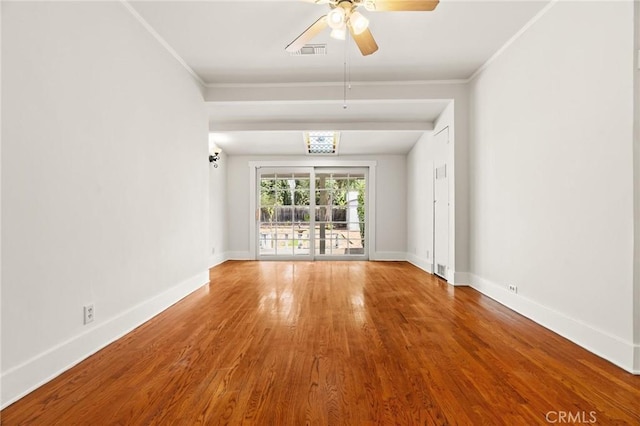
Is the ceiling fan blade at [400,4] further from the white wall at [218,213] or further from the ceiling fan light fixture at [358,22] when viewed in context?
the white wall at [218,213]

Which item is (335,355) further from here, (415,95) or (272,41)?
(415,95)

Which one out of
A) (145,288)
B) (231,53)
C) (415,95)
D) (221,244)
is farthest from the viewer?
(221,244)

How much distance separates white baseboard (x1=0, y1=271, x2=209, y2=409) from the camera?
162cm

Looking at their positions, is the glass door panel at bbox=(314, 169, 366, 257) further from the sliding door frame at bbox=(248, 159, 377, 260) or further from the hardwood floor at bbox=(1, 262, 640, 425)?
the hardwood floor at bbox=(1, 262, 640, 425)

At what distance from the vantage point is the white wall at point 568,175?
203 centimetres

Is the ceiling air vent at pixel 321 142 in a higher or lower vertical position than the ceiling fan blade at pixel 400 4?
lower

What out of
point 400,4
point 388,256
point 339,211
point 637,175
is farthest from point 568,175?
point 339,211

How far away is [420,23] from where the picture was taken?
2887 mm

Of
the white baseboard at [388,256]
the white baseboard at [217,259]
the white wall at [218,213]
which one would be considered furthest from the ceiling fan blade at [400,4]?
the white baseboard at [388,256]

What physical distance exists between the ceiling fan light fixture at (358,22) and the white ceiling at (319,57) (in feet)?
1.30

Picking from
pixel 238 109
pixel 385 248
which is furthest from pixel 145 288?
pixel 385 248

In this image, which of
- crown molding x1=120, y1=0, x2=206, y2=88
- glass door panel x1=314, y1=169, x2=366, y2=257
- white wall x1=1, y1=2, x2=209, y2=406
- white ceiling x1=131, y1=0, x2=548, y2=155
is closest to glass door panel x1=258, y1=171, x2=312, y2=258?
glass door panel x1=314, y1=169, x2=366, y2=257

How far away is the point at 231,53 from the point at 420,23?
186cm

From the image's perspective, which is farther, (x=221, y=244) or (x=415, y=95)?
(x=221, y=244)
